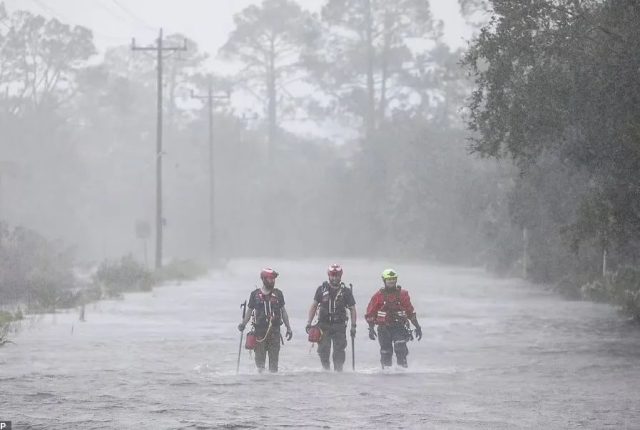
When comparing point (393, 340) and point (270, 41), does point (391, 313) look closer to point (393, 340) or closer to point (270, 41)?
point (393, 340)

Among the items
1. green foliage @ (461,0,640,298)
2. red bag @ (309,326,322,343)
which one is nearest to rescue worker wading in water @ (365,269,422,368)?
red bag @ (309,326,322,343)

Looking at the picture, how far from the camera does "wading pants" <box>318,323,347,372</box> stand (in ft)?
58.2

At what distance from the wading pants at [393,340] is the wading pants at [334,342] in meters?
0.60

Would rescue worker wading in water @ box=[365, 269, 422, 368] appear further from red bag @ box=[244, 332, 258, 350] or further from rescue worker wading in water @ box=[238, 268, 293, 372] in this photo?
red bag @ box=[244, 332, 258, 350]

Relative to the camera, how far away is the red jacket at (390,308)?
709 inches

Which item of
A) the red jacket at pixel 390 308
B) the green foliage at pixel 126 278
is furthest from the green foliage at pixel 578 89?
the green foliage at pixel 126 278

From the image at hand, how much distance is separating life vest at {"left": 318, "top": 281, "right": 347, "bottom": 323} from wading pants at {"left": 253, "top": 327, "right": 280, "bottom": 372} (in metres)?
0.70

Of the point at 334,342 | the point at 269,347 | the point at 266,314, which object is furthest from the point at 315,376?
the point at 266,314

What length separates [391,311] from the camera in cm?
1803

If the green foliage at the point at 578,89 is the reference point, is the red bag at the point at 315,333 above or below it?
below

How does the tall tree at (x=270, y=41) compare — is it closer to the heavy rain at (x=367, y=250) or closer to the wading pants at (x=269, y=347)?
the heavy rain at (x=367, y=250)

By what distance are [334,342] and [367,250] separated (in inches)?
2833

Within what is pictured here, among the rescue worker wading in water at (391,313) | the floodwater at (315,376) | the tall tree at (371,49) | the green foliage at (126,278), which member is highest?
the tall tree at (371,49)

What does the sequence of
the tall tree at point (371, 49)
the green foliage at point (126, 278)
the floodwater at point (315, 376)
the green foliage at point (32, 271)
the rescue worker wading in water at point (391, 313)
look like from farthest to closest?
the tall tree at point (371, 49)
the green foliage at point (126, 278)
the green foliage at point (32, 271)
the rescue worker wading in water at point (391, 313)
the floodwater at point (315, 376)
